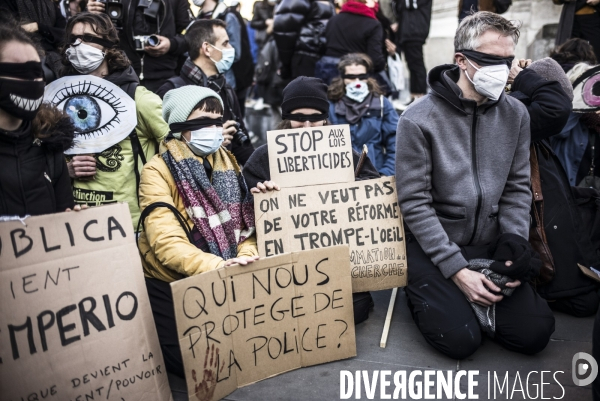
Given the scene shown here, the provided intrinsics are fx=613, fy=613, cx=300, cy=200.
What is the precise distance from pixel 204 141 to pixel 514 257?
6.21ft

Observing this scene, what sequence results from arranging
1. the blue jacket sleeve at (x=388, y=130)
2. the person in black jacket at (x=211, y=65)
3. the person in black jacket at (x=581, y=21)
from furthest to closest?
the person in black jacket at (x=581, y=21), the blue jacket sleeve at (x=388, y=130), the person in black jacket at (x=211, y=65)

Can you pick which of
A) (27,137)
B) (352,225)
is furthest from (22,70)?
(352,225)

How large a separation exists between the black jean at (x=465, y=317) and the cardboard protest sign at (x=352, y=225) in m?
0.25

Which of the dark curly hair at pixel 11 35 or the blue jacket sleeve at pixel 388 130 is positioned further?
the blue jacket sleeve at pixel 388 130

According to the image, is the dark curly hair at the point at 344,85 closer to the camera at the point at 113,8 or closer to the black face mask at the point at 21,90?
the camera at the point at 113,8

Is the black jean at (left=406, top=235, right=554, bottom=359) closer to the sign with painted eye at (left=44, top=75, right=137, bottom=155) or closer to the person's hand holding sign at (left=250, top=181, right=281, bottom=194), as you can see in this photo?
the person's hand holding sign at (left=250, top=181, right=281, bottom=194)

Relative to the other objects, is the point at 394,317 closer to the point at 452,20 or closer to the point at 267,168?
the point at 267,168

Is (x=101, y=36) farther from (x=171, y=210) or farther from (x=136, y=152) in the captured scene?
(x=171, y=210)

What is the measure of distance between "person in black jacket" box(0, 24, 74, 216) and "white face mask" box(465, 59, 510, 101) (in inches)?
90.7

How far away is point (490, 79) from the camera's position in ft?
11.6

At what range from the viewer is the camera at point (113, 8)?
16.7 feet

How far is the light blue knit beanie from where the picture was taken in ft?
11.8

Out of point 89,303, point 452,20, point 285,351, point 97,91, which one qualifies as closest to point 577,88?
point 285,351

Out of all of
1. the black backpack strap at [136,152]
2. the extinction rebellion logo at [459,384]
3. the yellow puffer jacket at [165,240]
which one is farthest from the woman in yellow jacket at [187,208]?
the extinction rebellion logo at [459,384]
